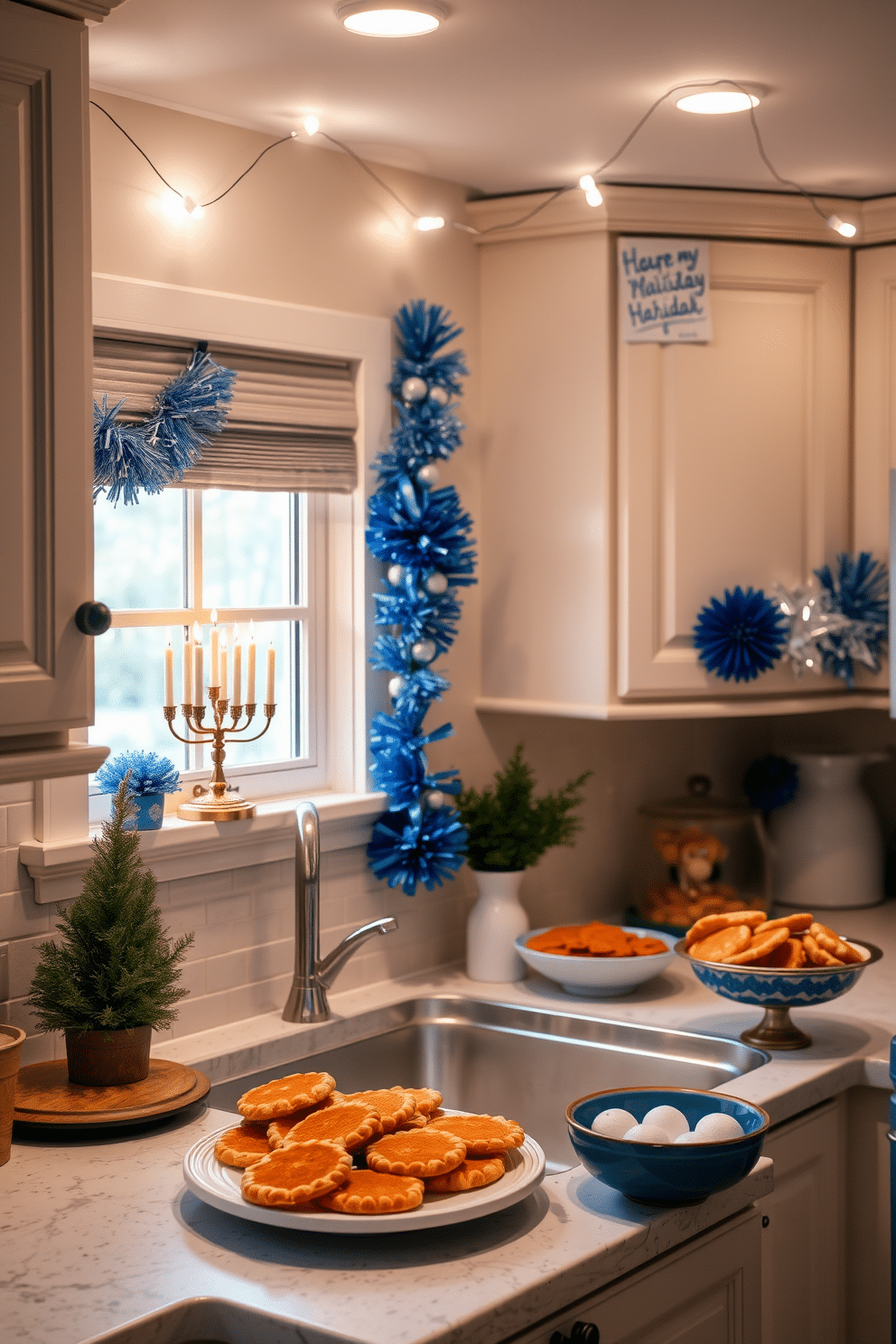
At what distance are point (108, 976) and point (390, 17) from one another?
4.16 feet

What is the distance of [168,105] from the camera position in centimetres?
212

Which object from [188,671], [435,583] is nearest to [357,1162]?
[188,671]

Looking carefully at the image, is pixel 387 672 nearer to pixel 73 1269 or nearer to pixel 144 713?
pixel 144 713

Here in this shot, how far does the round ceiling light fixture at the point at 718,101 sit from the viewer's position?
2100 mm

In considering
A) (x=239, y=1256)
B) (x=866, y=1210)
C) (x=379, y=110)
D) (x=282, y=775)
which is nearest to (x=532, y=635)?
(x=282, y=775)

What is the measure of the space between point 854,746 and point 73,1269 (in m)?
2.38

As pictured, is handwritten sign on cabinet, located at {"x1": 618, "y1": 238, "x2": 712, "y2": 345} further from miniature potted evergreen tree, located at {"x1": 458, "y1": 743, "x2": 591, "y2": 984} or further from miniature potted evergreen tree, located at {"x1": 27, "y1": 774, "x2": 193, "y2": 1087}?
miniature potted evergreen tree, located at {"x1": 27, "y1": 774, "x2": 193, "y2": 1087}

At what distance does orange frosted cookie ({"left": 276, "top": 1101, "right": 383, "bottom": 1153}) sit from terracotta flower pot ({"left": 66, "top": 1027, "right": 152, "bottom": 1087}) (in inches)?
11.7

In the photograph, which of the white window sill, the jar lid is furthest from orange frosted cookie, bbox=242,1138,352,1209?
the jar lid

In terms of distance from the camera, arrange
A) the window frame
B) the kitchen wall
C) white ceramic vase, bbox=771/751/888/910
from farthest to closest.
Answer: white ceramic vase, bbox=771/751/888/910 → the window frame → the kitchen wall

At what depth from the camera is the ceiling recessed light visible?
6.91ft

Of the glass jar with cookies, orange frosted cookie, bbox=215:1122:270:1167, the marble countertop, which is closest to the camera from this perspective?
the marble countertop

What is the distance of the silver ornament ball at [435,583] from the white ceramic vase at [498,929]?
53 centimetres

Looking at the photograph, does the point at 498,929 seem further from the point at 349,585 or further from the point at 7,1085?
the point at 7,1085
